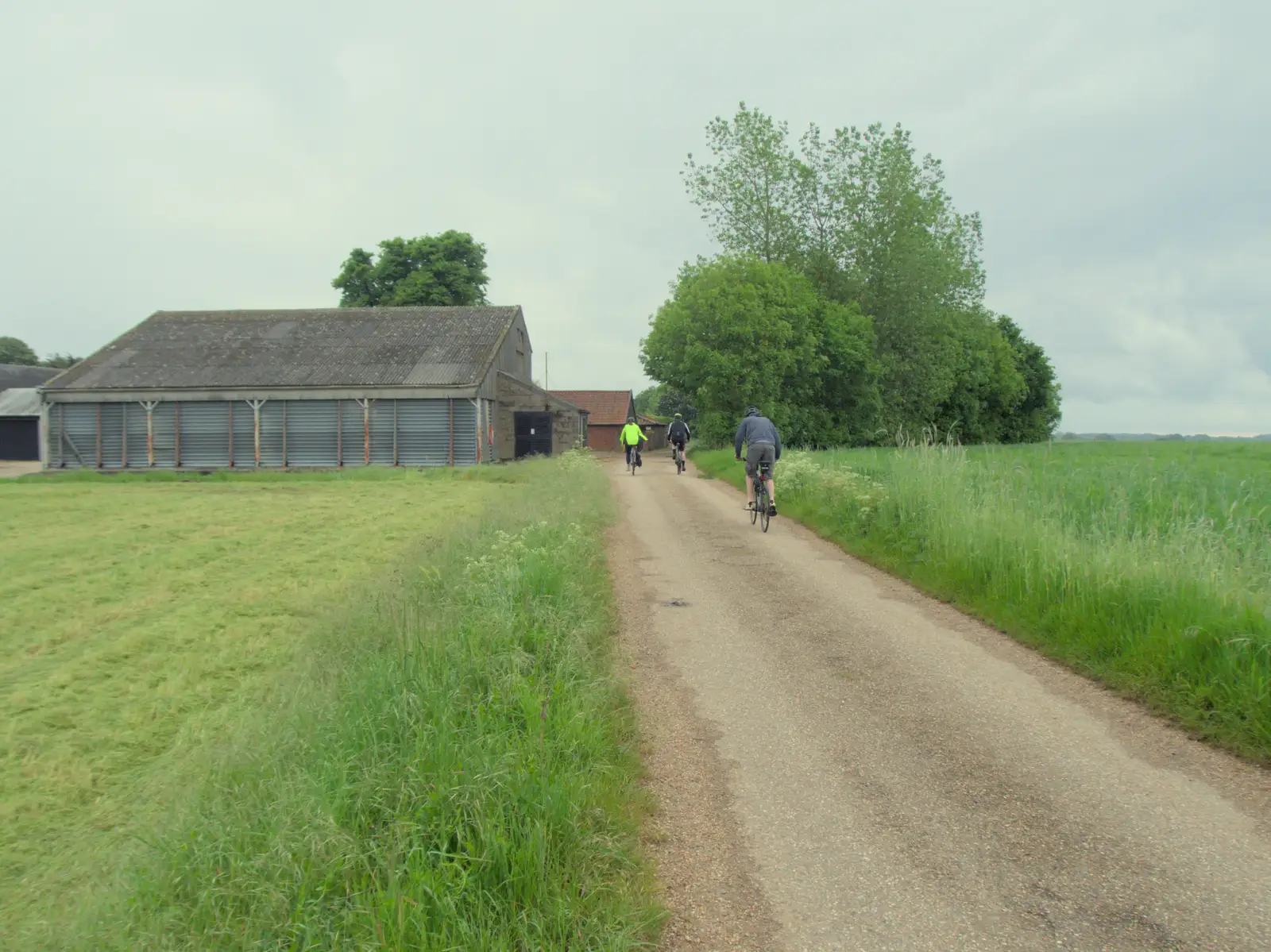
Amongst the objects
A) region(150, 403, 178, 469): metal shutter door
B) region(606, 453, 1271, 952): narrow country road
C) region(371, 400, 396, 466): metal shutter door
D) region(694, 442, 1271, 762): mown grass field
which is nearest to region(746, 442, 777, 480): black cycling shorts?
region(694, 442, 1271, 762): mown grass field

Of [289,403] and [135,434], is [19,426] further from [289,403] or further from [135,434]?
[289,403]

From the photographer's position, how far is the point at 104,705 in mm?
6938

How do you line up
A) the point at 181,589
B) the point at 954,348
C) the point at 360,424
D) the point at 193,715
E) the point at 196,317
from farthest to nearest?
the point at 954,348
the point at 196,317
the point at 360,424
the point at 181,589
the point at 193,715

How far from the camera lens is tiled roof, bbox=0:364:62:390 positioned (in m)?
57.7

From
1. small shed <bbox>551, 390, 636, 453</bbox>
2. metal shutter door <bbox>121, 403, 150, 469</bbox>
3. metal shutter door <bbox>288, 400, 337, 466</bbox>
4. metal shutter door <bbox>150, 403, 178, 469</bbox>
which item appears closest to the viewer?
metal shutter door <bbox>288, 400, 337, 466</bbox>

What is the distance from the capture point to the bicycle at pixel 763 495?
13978 millimetres

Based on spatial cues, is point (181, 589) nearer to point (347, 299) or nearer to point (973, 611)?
point (973, 611)

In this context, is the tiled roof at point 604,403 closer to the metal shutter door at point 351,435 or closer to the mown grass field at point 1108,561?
the metal shutter door at point 351,435

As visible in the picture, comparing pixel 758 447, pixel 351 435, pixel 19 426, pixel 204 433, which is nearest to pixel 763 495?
pixel 758 447

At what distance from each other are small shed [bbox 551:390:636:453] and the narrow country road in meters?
63.8

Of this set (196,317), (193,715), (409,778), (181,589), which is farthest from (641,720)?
(196,317)

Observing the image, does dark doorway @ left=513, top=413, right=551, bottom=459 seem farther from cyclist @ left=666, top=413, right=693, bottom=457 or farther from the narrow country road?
the narrow country road

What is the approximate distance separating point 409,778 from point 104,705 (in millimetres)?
4618

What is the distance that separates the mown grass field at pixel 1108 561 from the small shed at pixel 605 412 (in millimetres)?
57639
